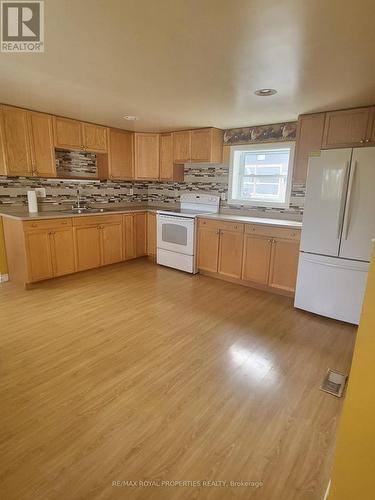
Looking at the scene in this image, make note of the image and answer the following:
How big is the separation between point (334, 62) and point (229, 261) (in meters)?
2.54

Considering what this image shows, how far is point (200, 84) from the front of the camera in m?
2.39

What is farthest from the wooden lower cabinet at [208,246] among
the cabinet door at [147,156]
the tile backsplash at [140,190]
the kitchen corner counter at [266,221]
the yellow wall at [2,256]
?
the yellow wall at [2,256]

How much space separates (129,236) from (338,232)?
3.19 meters

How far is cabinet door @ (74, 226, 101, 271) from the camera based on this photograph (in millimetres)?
4008

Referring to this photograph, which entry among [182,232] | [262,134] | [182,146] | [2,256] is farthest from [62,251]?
[262,134]

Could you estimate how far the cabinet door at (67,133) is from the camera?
148 inches

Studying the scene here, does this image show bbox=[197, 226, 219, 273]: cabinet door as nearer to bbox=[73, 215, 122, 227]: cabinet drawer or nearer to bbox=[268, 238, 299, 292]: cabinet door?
bbox=[268, 238, 299, 292]: cabinet door

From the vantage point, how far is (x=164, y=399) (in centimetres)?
182

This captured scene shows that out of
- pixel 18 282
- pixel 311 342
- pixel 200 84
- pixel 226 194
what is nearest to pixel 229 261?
pixel 226 194

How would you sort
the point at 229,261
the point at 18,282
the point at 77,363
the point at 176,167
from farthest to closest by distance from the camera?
the point at 176,167
the point at 229,261
the point at 18,282
the point at 77,363

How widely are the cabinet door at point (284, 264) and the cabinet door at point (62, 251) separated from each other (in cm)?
275

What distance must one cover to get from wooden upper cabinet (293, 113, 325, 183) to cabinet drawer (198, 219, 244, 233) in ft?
3.00

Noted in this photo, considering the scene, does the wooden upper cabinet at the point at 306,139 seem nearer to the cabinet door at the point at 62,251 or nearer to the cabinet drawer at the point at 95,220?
the cabinet drawer at the point at 95,220

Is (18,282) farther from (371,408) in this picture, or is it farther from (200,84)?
(371,408)
